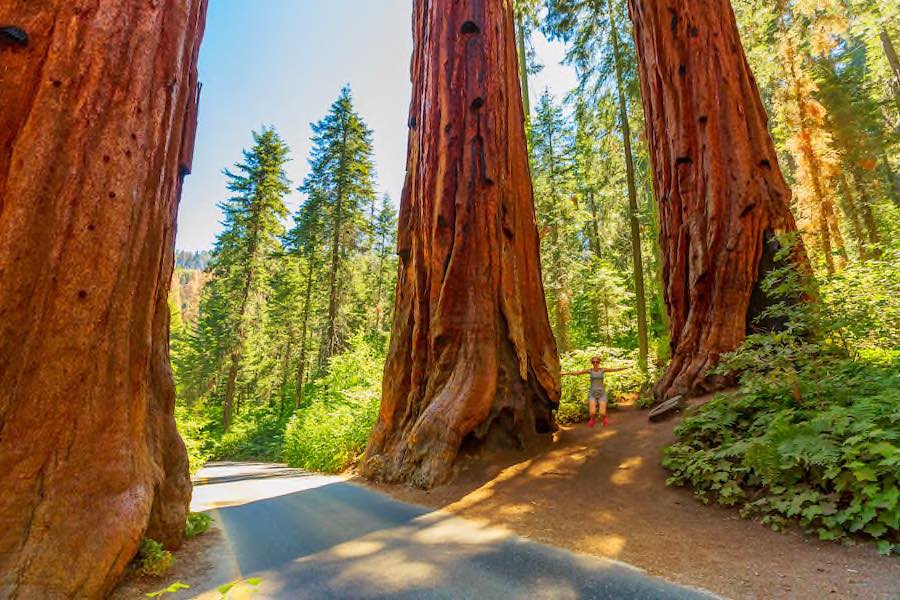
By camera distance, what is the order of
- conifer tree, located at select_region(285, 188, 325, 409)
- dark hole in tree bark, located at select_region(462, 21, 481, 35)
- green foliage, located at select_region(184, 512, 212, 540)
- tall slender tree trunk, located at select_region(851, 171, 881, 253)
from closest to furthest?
1. green foliage, located at select_region(184, 512, 212, 540)
2. dark hole in tree bark, located at select_region(462, 21, 481, 35)
3. tall slender tree trunk, located at select_region(851, 171, 881, 253)
4. conifer tree, located at select_region(285, 188, 325, 409)

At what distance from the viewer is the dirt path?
2.42 metres

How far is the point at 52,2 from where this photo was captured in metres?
2.77

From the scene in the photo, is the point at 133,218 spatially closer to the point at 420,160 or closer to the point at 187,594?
the point at 187,594

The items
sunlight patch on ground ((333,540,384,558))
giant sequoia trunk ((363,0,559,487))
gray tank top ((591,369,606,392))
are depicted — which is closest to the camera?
sunlight patch on ground ((333,540,384,558))

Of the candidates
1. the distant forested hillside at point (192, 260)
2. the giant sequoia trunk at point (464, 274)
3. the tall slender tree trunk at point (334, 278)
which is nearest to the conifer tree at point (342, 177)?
the tall slender tree trunk at point (334, 278)

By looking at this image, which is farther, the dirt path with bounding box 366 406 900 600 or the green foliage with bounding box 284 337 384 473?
the green foliage with bounding box 284 337 384 473

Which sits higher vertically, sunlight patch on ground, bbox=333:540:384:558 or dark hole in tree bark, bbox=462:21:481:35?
dark hole in tree bark, bbox=462:21:481:35

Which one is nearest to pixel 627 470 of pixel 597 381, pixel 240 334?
pixel 597 381

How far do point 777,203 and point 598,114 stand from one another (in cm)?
862

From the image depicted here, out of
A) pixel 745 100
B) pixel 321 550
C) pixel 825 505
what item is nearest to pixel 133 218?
pixel 321 550

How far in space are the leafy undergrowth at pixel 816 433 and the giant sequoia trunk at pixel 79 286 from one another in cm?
466

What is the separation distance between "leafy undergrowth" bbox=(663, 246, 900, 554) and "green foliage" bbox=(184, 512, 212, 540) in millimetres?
4662

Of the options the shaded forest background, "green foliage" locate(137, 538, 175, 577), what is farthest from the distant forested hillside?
"green foliage" locate(137, 538, 175, 577)

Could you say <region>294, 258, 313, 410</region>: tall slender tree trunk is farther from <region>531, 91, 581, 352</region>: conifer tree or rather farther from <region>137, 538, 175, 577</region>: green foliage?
<region>137, 538, 175, 577</region>: green foliage
